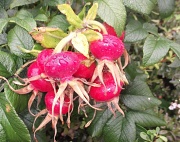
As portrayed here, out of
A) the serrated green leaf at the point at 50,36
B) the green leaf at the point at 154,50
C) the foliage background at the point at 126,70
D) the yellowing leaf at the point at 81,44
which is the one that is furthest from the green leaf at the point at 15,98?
the green leaf at the point at 154,50

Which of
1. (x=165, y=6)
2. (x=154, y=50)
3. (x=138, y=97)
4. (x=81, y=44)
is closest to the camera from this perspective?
(x=81, y=44)

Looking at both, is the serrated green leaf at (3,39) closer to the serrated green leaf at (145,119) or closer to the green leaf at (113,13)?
the green leaf at (113,13)

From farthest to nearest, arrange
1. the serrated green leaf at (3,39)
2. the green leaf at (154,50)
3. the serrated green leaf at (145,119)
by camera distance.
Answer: the serrated green leaf at (145,119) < the serrated green leaf at (3,39) < the green leaf at (154,50)

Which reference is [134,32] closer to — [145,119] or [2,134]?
[145,119]

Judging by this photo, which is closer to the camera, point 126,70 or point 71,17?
point 71,17

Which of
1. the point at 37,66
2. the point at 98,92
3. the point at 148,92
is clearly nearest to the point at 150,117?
the point at 148,92

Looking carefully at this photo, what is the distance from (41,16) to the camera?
139 centimetres

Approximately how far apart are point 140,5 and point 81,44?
39 cm

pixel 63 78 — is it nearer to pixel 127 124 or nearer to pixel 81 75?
pixel 81 75

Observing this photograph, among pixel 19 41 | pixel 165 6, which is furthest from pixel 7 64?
pixel 165 6

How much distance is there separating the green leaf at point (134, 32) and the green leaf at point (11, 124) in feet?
1.81

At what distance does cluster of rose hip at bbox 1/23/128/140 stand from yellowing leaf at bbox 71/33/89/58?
27 millimetres

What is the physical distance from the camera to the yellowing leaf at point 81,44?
0.96m

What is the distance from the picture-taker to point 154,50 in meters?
1.31
